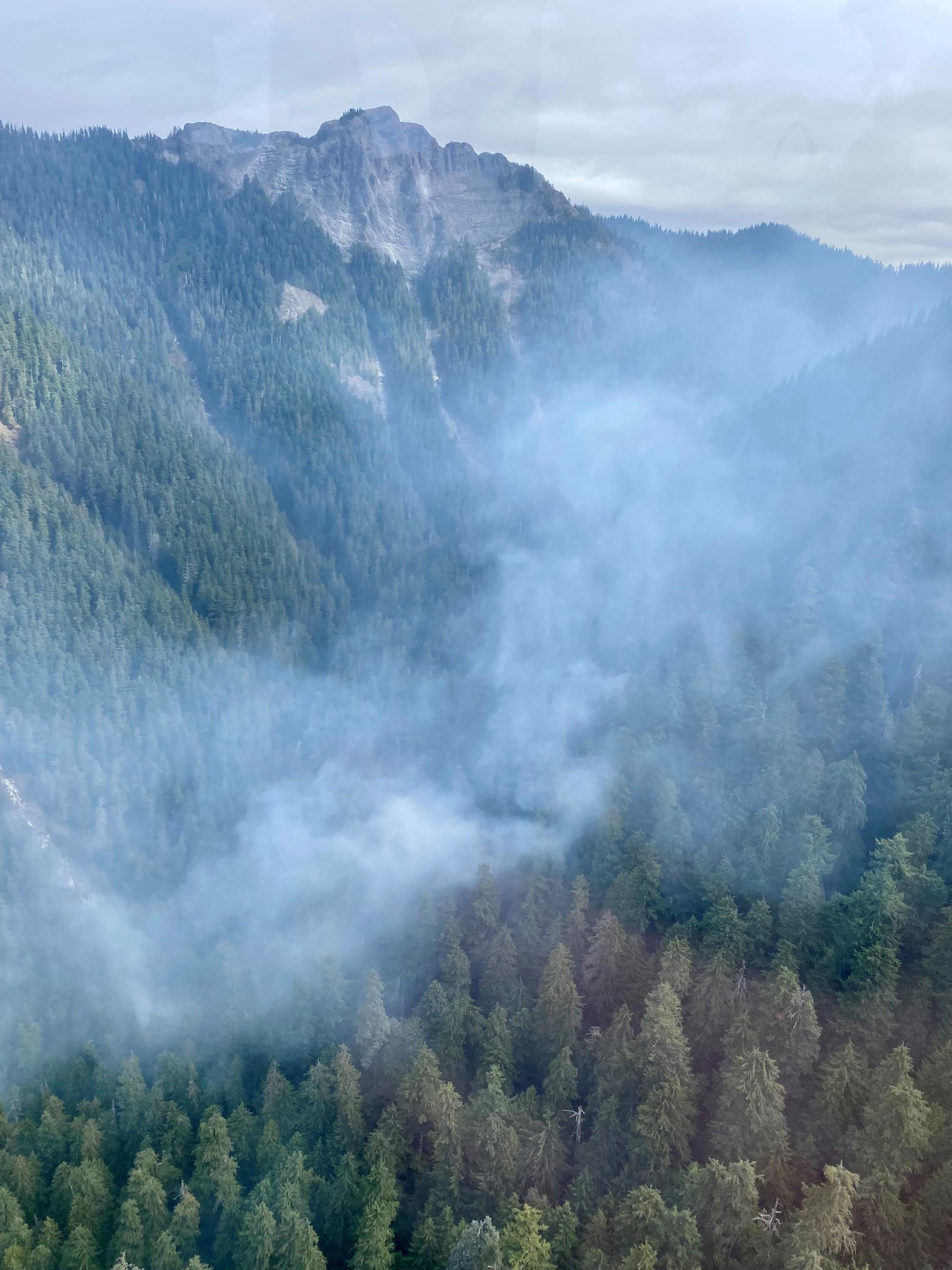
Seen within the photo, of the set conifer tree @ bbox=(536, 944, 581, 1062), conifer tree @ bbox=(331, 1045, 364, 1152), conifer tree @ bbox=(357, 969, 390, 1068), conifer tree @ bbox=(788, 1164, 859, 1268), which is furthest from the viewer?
conifer tree @ bbox=(357, 969, 390, 1068)

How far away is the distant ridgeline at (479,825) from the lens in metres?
46.8

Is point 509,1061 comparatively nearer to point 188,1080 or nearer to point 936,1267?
point 188,1080

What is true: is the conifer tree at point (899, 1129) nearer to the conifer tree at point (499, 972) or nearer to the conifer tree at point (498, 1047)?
the conifer tree at point (498, 1047)

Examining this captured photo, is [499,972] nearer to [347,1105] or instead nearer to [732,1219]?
[347,1105]

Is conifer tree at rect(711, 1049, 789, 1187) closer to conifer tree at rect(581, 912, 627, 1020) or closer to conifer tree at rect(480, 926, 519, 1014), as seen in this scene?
conifer tree at rect(581, 912, 627, 1020)

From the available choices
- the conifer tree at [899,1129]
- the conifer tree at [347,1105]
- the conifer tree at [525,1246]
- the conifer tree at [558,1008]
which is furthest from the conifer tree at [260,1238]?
the conifer tree at [899,1129]

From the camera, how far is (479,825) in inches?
3366

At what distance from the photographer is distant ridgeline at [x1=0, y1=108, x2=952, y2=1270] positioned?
1842 inches

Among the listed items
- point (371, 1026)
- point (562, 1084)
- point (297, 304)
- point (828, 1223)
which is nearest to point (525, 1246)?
point (828, 1223)

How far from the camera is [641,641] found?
9319 centimetres

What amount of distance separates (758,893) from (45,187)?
213857 millimetres

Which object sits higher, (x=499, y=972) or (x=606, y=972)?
(x=606, y=972)

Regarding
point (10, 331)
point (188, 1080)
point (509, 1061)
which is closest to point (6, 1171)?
point (188, 1080)

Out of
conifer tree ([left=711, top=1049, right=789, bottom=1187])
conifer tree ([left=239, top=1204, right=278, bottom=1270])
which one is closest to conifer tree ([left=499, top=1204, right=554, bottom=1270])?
conifer tree ([left=711, top=1049, right=789, bottom=1187])
